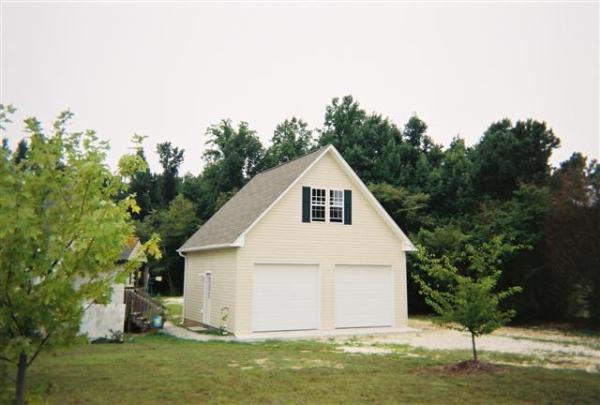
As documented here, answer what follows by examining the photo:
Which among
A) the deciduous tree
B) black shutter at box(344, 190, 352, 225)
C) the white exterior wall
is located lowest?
the white exterior wall

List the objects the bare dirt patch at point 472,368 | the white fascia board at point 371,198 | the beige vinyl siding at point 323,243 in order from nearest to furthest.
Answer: the bare dirt patch at point 472,368 → the beige vinyl siding at point 323,243 → the white fascia board at point 371,198

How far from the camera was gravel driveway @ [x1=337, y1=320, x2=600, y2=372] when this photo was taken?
11727 mm

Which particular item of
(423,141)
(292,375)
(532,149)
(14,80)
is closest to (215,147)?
(423,141)

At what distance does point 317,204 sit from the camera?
18.5 meters

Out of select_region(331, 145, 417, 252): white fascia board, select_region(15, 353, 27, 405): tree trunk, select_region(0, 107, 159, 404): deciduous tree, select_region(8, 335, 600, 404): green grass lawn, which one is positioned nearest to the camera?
select_region(0, 107, 159, 404): deciduous tree

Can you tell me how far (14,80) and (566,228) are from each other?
21.2 metres

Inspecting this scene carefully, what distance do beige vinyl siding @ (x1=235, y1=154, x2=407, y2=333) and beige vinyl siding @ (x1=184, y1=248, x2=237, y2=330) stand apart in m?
0.63

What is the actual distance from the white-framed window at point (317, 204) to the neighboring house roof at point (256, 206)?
108 cm

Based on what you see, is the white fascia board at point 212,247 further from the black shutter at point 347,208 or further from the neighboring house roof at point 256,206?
the black shutter at point 347,208

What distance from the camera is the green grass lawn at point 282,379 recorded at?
774 cm

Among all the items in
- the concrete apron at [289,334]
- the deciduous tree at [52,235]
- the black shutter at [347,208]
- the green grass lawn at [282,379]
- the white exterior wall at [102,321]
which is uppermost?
the black shutter at [347,208]

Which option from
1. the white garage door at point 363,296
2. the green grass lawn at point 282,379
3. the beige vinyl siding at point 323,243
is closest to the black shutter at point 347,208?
the beige vinyl siding at point 323,243

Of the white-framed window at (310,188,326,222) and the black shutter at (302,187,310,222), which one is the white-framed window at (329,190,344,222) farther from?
the black shutter at (302,187,310,222)

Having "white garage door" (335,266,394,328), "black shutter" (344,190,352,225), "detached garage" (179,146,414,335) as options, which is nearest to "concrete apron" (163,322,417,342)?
"detached garage" (179,146,414,335)
